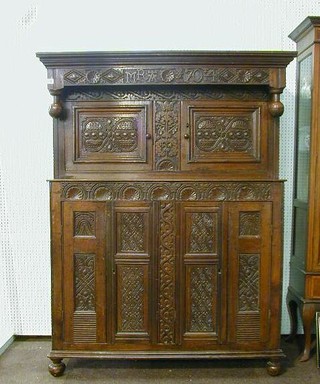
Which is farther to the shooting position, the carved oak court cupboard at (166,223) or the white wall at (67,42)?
the white wall at (67,42)

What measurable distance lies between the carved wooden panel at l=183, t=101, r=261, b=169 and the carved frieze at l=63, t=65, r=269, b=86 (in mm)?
179

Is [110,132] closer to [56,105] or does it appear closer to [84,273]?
[56,105]

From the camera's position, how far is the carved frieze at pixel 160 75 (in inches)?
98.4

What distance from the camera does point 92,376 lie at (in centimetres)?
265

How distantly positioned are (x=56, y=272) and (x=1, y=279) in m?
0.87

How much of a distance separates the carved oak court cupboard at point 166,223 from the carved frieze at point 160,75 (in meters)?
0.06

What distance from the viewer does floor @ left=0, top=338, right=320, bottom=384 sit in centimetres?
260

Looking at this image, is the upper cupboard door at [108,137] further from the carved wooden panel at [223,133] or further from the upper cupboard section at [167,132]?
the carved wooden panel at [223,133]

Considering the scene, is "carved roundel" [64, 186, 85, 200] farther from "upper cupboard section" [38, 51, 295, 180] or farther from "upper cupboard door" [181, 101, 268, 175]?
"upper cupboard door" [181, 101, 268, 175]

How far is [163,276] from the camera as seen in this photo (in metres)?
2.59

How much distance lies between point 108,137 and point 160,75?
1.77ft

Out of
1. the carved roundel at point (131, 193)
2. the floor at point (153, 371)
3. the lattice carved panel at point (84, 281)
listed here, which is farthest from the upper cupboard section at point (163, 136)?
the floor at point (153, 371)

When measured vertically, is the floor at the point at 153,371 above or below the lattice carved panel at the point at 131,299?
below

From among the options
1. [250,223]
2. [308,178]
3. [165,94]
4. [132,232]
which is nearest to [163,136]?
[165,94]
